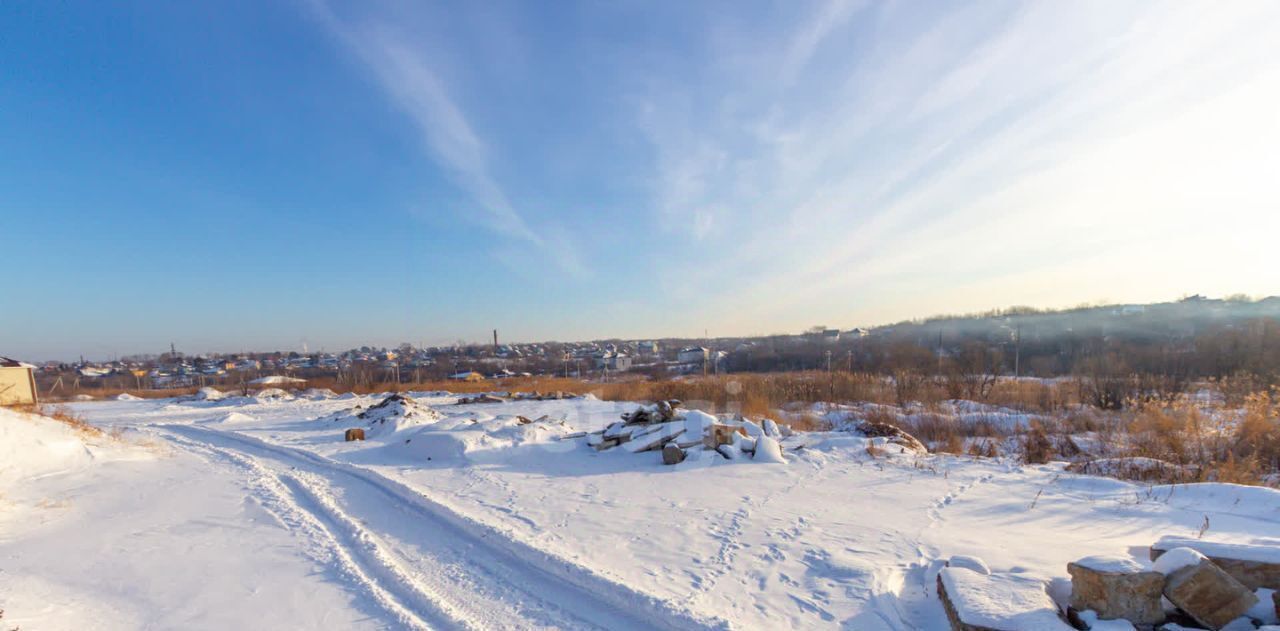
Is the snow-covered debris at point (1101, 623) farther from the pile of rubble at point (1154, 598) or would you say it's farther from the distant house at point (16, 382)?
the distant house at point (16, 382)

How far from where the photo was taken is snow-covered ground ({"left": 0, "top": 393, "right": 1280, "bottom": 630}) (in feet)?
12.9

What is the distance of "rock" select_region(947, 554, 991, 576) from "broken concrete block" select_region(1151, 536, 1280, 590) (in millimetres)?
1223

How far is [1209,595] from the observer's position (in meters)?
3.16

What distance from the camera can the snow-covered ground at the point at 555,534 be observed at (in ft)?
12.9

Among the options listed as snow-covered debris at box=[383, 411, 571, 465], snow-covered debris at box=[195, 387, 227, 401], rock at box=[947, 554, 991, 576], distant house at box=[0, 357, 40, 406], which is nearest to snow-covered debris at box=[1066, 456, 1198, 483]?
rock at box=[947, 554, 991, 576]

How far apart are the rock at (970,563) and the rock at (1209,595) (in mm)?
Result: 1107

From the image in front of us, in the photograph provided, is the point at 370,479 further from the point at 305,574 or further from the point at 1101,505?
the point at 1101,505

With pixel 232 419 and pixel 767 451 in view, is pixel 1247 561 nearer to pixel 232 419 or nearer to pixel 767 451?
pixel 767 451

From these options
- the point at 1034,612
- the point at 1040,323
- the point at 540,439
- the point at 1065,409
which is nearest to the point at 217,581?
the point at 1034,612

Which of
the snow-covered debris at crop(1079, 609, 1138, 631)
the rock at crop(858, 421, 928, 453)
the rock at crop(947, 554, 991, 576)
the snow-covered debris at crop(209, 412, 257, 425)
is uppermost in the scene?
the snow-covered debris at crop(1079, 609, 1138, 631)

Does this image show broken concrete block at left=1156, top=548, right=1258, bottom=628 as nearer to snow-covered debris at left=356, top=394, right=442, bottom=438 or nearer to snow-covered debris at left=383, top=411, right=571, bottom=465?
snow-covered debris at left=383, top=411, right=571, bottom=465

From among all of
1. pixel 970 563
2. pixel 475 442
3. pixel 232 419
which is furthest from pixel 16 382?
pixel 970 563

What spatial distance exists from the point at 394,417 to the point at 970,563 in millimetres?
14199

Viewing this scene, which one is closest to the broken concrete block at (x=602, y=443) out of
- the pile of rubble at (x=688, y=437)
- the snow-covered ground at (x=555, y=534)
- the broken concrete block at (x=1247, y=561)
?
the pile of rubble at (x=688, y=437)
